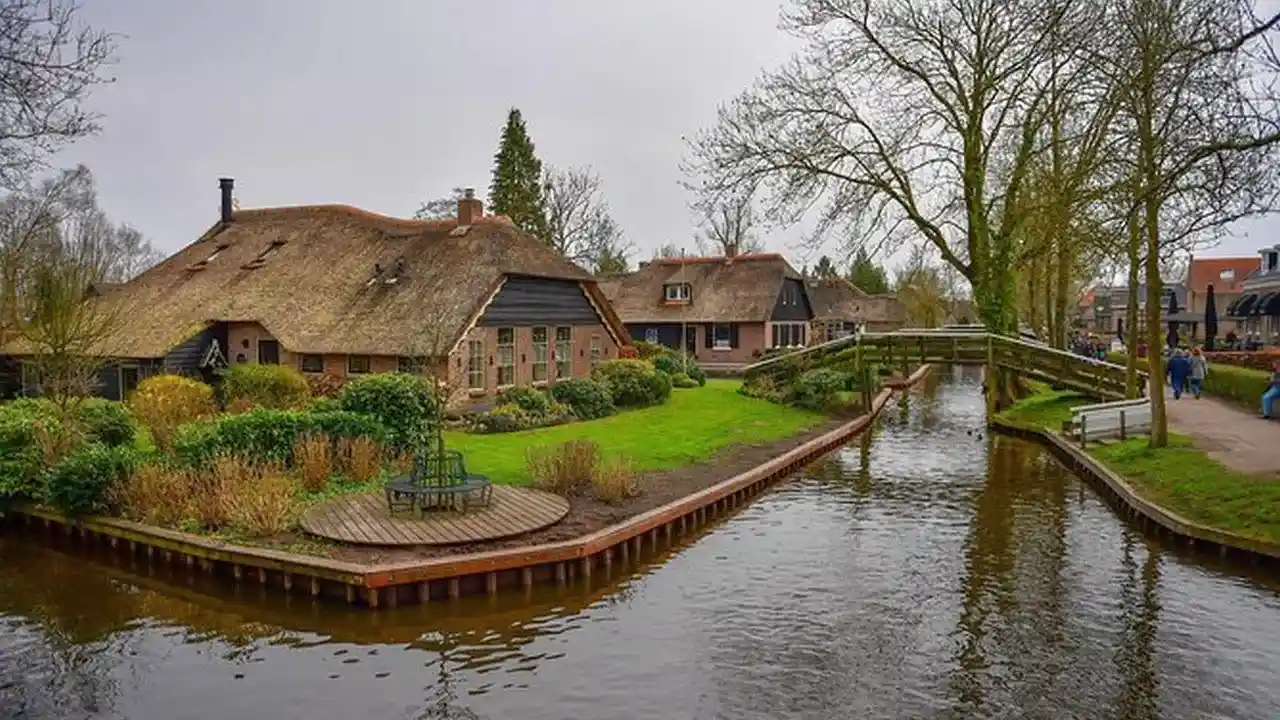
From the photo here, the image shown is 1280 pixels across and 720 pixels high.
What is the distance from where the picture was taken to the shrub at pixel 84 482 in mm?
15109

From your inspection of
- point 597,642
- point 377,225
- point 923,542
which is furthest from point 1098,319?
point 597,642

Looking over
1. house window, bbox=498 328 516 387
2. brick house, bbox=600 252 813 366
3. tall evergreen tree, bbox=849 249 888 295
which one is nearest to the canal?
house window, bbox=498 328 516 387

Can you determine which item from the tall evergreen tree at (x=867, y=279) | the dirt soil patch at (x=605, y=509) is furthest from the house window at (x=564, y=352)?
the tall evergreen tree at (x=867, y=279)

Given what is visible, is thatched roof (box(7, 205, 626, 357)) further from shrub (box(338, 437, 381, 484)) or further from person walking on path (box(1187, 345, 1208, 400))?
person walking on path (box(1187, 345, 1208, 400))

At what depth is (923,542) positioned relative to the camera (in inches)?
627

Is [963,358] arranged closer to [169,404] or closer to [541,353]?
[541,353]

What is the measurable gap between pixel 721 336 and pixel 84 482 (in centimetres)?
3817

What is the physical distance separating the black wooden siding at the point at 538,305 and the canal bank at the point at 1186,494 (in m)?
15.2

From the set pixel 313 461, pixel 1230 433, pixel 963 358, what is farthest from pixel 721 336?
pixel 313 461

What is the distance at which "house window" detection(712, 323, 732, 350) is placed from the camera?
50594 mm

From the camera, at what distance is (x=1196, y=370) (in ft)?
96.4

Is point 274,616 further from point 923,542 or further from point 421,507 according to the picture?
point 923,542

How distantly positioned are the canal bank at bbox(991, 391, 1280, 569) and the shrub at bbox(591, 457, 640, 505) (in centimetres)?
→ 881

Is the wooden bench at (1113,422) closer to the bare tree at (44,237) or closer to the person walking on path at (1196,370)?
the person walking on path at (1196,370)
